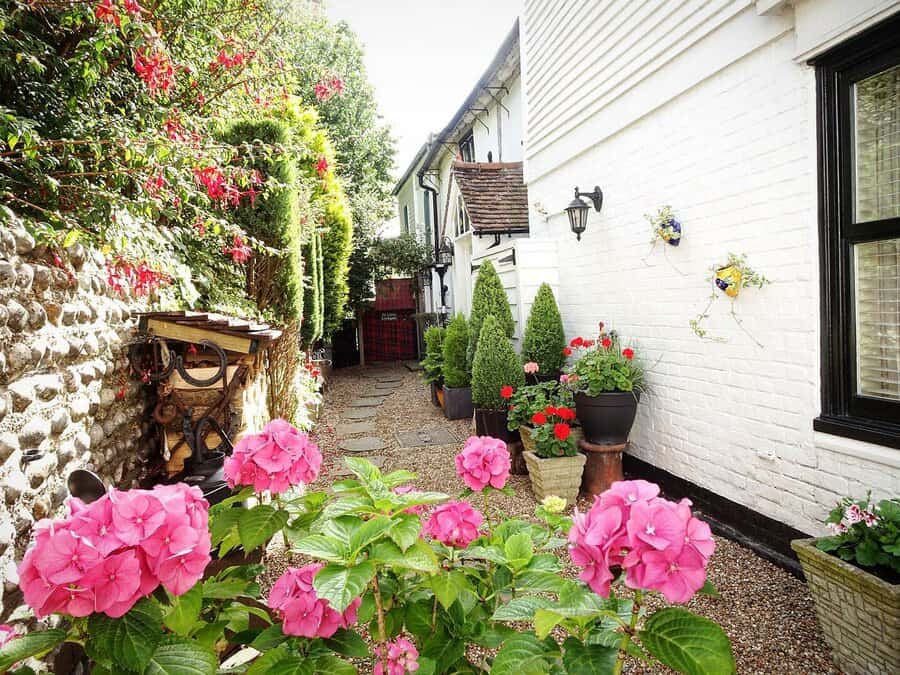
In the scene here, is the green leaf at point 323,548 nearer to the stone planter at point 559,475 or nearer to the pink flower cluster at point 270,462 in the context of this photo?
the pink flower cluster at point 270,462

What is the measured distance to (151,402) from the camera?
359 centimetres

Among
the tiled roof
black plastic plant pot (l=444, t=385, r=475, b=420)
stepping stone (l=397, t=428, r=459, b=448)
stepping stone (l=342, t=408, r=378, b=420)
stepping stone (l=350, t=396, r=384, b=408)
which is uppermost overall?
the tiled roof

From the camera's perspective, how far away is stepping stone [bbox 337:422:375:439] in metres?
7.01

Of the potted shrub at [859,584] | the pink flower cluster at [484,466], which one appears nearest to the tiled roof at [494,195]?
the potted shrub at [859,584]

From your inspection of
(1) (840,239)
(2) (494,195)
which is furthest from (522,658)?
(2) (494,195)

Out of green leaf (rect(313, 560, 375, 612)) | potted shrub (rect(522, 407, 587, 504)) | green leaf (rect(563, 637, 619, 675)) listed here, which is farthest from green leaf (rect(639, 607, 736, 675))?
potted shrub (rect(522, 407, 587, 504))

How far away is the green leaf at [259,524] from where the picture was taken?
1.35 m

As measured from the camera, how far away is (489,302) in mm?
6305

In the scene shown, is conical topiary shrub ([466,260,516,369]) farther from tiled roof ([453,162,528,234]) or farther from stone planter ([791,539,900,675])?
stone planter ([791,539,900,675])

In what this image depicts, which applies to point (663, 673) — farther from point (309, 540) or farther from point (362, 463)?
point (309, 540)

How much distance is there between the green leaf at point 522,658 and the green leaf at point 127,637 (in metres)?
0.64

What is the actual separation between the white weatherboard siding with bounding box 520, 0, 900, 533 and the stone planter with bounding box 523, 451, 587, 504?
0.71m

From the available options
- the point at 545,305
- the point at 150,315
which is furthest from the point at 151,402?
the point at 545,305

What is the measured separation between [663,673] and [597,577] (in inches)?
73.4
